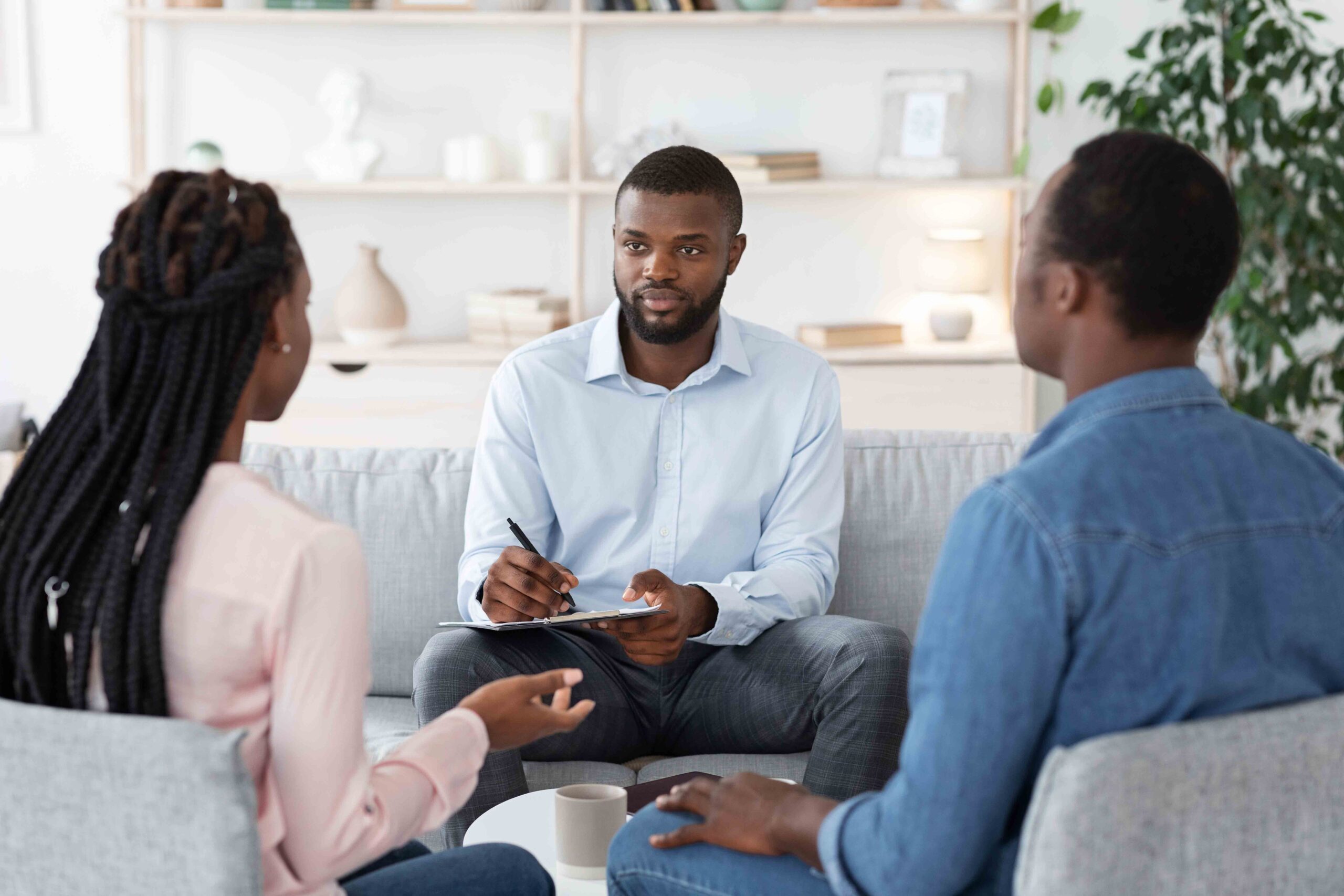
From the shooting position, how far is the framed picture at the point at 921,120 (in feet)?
12.5

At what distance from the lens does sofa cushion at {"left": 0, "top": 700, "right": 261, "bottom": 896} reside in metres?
0.86

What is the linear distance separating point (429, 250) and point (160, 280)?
10.1 ft

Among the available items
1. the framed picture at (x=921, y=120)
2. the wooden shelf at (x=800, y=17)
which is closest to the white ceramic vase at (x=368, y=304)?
the wooden shelf at (x=800, y=17)

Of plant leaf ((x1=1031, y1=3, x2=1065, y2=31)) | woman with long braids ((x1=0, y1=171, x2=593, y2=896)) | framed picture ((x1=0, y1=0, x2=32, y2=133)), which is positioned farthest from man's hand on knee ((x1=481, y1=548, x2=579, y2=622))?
framed picture ((x1=0, y1=0, x2=32, y2=133))

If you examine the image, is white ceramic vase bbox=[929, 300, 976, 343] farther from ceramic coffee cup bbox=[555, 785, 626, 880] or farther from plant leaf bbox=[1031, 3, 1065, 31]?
ceramic coffee cup bbox=[555, 785, 626, 880]

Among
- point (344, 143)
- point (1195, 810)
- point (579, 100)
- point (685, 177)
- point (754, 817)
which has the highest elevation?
point (579, 100)

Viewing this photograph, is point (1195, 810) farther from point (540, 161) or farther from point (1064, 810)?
point (540, 161)

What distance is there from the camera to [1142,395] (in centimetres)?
96

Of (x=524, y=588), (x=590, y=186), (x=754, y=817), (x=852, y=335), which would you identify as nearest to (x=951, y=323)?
(x=852, y=335)

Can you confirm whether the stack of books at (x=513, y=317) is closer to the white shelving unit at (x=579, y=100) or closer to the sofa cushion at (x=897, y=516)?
the white shelving unit at (x=579, y=100)

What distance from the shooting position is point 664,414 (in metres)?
2.06

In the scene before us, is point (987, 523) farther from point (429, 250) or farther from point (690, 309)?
point (429, 250)

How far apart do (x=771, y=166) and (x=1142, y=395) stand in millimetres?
2852

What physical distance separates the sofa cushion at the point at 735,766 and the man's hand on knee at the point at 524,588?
26 centimetres
